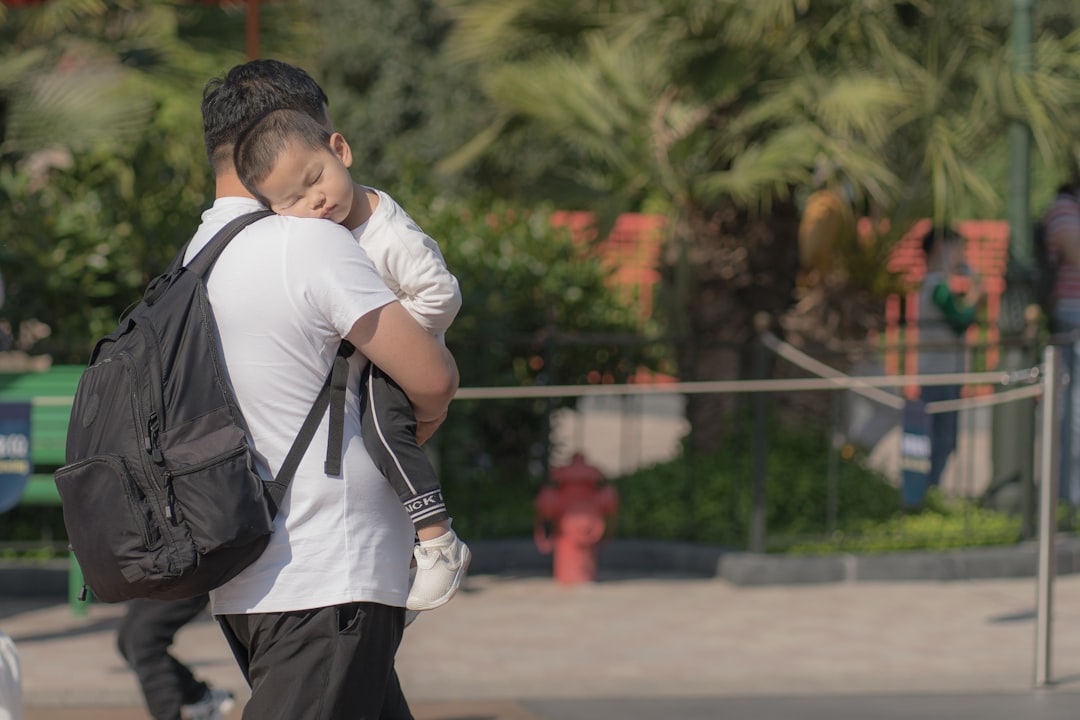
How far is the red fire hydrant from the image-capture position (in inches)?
304

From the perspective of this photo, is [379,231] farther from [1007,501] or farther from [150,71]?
[150,71]

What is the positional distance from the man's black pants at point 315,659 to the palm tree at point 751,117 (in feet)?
18.3

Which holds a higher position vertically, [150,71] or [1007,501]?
[150,71]

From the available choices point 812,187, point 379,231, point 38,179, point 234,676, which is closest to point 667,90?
point 812,187

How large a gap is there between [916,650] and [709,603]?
3.74 ft

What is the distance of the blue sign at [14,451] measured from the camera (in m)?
6.53

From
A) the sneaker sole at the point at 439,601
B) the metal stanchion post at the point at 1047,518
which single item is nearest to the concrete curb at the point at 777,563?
the metal stanchion post at the point at 1047,518

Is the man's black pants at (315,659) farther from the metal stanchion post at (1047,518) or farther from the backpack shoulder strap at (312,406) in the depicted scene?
the metal stanchion post at (1047,518)

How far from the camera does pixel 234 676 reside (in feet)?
20.1

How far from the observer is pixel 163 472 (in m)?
2.57

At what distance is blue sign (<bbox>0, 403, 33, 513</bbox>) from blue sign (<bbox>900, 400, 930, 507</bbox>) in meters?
3.93

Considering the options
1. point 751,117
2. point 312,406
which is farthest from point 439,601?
point 751,117

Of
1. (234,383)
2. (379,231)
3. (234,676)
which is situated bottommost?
(234,676)

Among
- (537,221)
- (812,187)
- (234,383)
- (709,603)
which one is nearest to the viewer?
(234,383)
